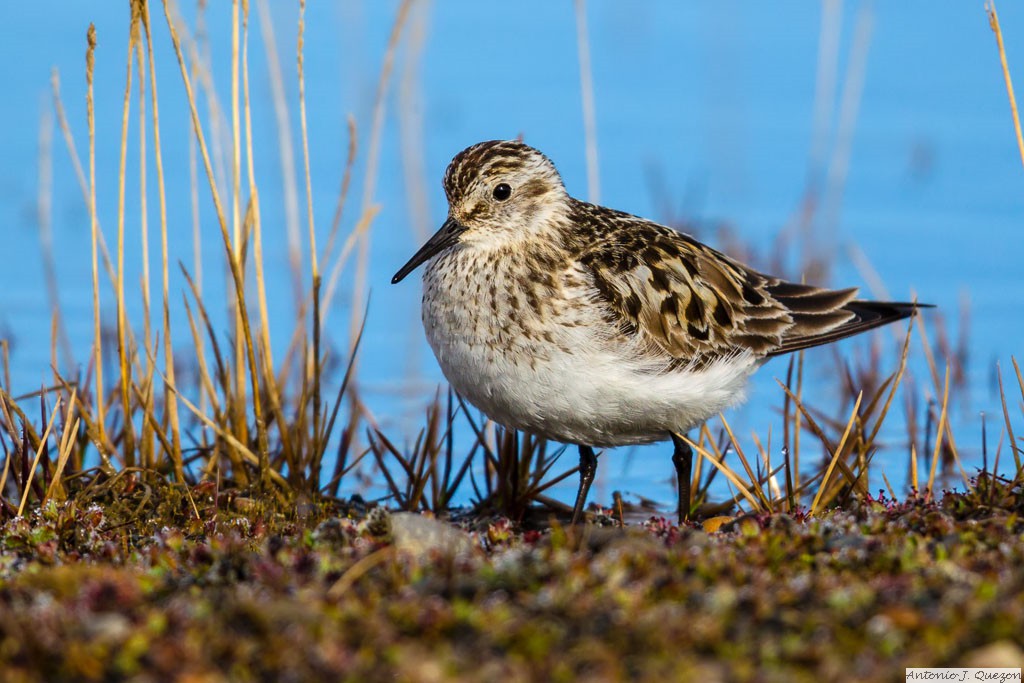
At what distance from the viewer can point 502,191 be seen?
21.7ft

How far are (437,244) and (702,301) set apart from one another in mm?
1322

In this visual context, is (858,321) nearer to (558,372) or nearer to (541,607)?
(558,372)

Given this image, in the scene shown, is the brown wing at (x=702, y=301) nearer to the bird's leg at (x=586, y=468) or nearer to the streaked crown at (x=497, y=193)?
the streaked crown at (x=497, y=193)

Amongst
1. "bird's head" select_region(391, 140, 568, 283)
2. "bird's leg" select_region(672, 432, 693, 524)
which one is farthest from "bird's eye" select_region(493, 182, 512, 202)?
"bird's leg" select_region(672, 432, 693, 524)

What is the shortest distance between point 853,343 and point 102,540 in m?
6.35

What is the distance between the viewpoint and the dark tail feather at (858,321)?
682 cm

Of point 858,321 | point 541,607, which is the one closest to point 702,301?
point 858,321

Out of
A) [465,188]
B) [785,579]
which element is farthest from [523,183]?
[785,579]

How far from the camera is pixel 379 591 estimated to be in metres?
3.94

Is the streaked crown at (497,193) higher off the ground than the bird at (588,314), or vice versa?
the streaked crown at (497,193)

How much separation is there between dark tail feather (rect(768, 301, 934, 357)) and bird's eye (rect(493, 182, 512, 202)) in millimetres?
1553

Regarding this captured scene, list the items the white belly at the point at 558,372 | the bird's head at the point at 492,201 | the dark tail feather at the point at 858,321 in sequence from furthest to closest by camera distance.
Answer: the dark tail feather at the point at 858,321
the bird's head at the point at 492,201
the white belly at the point at 558,372

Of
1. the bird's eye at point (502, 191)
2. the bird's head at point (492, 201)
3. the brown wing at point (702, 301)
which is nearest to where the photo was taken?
the brown wing at point (702, 301)

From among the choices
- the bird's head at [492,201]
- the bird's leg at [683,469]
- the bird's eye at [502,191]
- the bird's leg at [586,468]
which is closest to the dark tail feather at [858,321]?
the bird's leg at [683,469]
